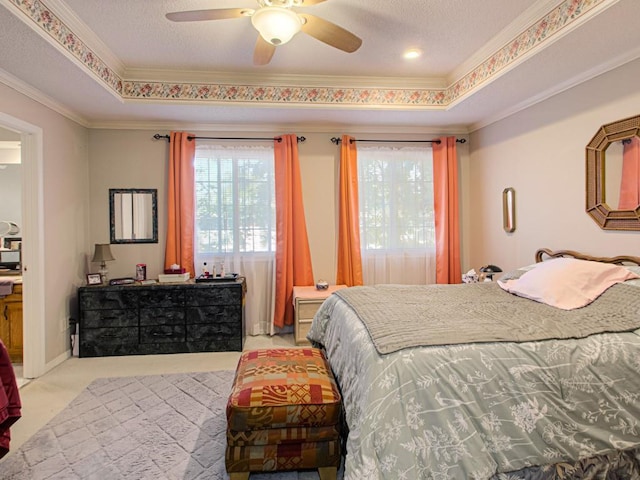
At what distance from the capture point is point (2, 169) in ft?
14.1

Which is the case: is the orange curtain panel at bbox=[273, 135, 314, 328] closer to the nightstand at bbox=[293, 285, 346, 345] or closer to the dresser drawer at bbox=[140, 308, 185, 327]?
the nightstand at bbox=[293, 285, 346, 345]

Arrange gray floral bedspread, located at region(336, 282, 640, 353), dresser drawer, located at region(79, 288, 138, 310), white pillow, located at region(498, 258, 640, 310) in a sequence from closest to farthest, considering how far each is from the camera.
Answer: gray floral bedspread, located at region(336, 282, 640, 353) < white pillow, located at region(498, 258, 640, 310) < dresser drawer, located at region(79, 288, 138, 310)

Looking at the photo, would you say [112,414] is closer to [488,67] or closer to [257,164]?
[257,164]

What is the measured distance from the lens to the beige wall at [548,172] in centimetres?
270

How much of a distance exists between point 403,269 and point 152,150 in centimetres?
326

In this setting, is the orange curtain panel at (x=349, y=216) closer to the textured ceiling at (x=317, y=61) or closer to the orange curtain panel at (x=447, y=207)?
the textured ceiling at (x=317, y=61)

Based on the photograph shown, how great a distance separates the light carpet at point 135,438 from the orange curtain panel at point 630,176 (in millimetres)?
2758

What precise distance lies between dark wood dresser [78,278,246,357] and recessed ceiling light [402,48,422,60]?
2.68 m

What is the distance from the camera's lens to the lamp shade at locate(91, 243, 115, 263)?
3.78 m

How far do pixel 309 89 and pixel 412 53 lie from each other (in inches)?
40.8

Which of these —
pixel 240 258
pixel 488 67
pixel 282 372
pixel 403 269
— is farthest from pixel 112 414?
pixel 488 67

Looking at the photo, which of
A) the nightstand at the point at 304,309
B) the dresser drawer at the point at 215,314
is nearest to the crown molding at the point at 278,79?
the nightstand at the point at 304,309

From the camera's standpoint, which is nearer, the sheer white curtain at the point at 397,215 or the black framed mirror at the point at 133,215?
the black framed mirror at the point at 133,215

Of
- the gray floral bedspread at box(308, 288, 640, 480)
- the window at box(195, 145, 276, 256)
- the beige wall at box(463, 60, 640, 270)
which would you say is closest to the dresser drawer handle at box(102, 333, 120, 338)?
the window at box(195, 145, 276, 256)
